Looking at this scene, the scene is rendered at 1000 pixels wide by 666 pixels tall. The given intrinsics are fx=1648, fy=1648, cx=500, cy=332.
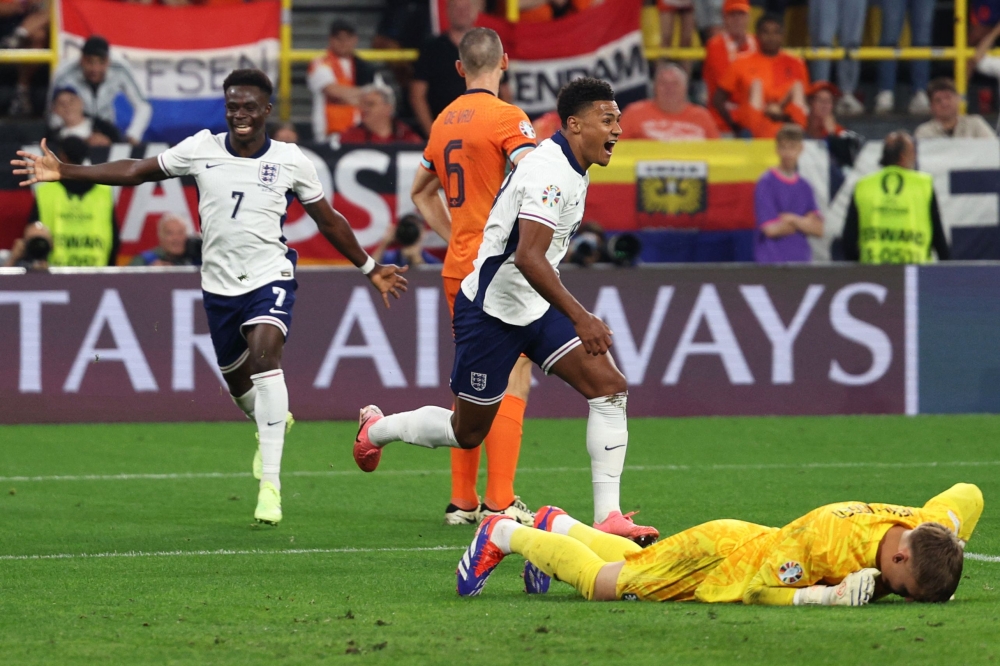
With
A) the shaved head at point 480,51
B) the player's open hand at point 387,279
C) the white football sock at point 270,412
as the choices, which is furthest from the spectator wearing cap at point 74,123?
the shaved head at point 480,51

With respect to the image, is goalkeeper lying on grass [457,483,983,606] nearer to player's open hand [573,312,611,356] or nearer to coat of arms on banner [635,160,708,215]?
player's open hand [573,312,611,356]

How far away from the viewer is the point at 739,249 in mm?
14148

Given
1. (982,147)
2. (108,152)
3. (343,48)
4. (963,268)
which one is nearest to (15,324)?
(108,152)

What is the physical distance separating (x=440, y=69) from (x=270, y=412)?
7.36 m

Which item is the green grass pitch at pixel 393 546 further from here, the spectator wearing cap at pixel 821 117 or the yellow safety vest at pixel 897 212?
the spectator wearing cap at pixel 821 117

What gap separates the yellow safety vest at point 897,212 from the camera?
13.3 meters

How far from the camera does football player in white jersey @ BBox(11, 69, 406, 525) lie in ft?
26.6

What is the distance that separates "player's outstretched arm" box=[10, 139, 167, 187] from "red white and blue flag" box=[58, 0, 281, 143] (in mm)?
6599

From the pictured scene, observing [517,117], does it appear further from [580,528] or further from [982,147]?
[982,147]

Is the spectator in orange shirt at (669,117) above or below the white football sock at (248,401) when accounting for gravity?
above

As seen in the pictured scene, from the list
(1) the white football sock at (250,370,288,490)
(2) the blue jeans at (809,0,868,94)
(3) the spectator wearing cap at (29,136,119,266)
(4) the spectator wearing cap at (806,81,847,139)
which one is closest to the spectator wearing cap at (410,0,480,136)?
(3) the spectator wearing cap at (29,136,119,266)

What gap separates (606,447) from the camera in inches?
274

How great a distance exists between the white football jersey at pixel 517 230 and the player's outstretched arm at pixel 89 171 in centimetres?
197

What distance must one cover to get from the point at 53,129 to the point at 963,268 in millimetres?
7559
